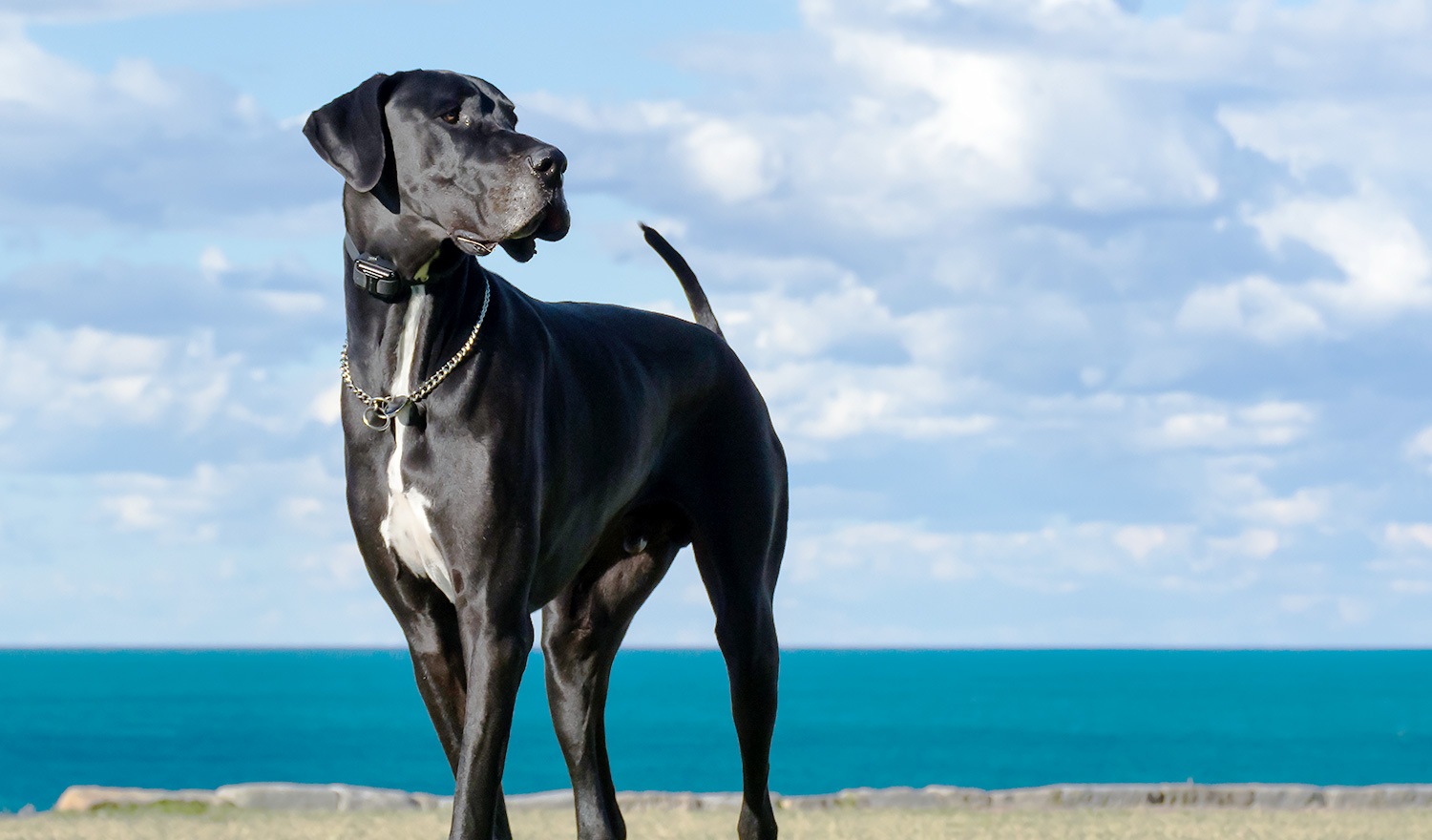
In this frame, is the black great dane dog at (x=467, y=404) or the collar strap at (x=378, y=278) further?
the collar strap at (x=378, y=278)

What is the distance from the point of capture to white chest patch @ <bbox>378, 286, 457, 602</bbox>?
5.18 meters

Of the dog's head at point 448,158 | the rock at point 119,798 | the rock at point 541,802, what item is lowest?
Result: the rock at point 119,798

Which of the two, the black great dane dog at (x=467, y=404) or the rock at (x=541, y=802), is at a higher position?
the black great dane dog at (x=467, y=404)

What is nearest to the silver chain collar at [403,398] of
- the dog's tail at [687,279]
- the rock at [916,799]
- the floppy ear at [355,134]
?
the floppy ear at [355,134]

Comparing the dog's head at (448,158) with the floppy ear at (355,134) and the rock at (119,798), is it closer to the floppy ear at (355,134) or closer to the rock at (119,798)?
the floppy ear at (355,134)

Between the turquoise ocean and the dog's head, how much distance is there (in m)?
51.8

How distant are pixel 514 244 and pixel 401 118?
1.70 feet

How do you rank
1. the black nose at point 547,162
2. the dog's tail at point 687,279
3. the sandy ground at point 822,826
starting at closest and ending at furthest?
1. the black nose at point 547,162
2. the dog's tail at point 687,279
3. the sandy ground at point 822,826

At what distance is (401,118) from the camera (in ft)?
16.7

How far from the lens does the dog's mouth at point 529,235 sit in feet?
16.0

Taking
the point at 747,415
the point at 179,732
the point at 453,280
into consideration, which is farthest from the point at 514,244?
the point at 179,732

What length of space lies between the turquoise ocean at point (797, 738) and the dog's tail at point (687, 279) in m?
50.1

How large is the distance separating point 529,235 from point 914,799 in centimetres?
647

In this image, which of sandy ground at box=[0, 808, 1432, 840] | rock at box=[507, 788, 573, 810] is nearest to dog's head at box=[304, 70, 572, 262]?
sandy ground at box=[0, 808, 1432, 840]
